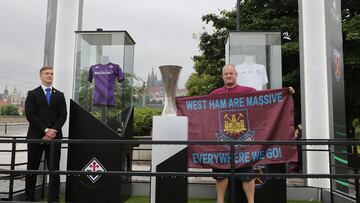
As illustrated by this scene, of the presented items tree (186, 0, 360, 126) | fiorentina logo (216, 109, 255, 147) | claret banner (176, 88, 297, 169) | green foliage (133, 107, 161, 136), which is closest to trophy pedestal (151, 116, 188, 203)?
claret banner (176, 88, 297, 169)

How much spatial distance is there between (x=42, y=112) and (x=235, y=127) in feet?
8.37

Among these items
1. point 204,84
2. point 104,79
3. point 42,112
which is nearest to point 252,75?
point 104,79

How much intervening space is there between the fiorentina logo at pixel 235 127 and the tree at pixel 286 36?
8.84m

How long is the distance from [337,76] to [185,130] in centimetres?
342

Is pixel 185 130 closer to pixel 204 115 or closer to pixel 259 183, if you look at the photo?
pixel 204 115

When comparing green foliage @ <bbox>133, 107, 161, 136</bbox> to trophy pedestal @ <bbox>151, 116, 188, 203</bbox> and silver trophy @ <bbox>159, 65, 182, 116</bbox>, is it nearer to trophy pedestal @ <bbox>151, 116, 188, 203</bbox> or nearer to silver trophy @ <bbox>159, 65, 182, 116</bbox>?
silver trophy @ <bbox>159, 65, 182, 116</bbox>

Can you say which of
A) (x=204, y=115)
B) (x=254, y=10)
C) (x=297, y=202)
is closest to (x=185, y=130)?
(x=204, y=115)

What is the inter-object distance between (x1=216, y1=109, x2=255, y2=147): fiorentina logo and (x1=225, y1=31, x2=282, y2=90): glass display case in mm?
2681

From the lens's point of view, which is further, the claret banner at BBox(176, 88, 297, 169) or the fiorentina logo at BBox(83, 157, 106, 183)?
the fiorentina logo at BBox(83, 157, 106, 183)

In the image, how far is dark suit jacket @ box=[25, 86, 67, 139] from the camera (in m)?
4.80

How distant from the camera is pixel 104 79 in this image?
7730 mm

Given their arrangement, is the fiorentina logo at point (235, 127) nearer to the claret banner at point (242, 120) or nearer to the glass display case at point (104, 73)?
the claret banner at point (242, 120)

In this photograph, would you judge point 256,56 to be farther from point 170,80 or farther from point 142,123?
point 142,123

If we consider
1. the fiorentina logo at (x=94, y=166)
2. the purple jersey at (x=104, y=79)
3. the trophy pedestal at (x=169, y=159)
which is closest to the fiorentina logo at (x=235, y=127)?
the trophy pedestal at (x=169, y=159)
